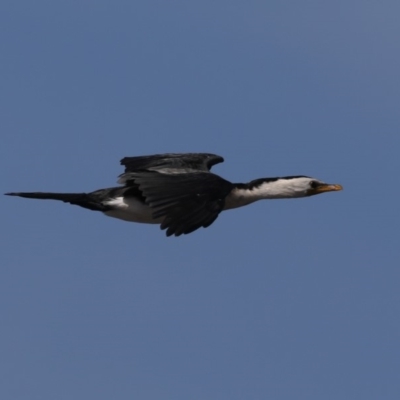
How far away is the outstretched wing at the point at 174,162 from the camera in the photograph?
104 feet

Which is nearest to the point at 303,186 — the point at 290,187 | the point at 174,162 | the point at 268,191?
the point at 290,187

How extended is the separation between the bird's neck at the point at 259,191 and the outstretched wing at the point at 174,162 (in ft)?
3.99

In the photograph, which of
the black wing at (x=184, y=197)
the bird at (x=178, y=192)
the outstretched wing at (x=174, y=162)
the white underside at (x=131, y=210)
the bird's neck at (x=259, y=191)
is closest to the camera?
the black wing at (x=184, y=197)

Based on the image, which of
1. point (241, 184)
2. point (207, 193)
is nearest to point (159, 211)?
point (207, 193)

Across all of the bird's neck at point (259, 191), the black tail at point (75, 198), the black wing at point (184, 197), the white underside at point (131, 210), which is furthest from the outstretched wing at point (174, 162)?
the black wing at point (184, 197)

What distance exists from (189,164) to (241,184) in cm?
196

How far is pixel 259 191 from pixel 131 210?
2029 millimetres

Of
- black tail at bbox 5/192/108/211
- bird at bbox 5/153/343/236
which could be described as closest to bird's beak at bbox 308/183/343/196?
bird at bbox 5/153/343/236

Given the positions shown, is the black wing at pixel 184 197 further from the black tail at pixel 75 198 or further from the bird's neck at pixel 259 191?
the black tail at pixel 75 198

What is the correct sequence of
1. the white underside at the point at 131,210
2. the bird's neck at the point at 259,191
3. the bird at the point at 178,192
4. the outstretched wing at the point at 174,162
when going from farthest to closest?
the outstretched wing at the point at 174,162 < the bird's neck at the point at 259,191 < the white underside at the point at 131,210 < the bird at the point at 178,192

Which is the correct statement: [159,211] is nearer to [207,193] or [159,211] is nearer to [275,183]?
[207,193]

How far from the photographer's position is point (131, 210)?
97.7 ft

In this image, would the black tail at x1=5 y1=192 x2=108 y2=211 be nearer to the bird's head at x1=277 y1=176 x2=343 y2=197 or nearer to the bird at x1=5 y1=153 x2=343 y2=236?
the bird at x1=5 y1=153 x2=343 y2=236

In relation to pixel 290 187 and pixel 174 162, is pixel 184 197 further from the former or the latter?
pixel 174 162
